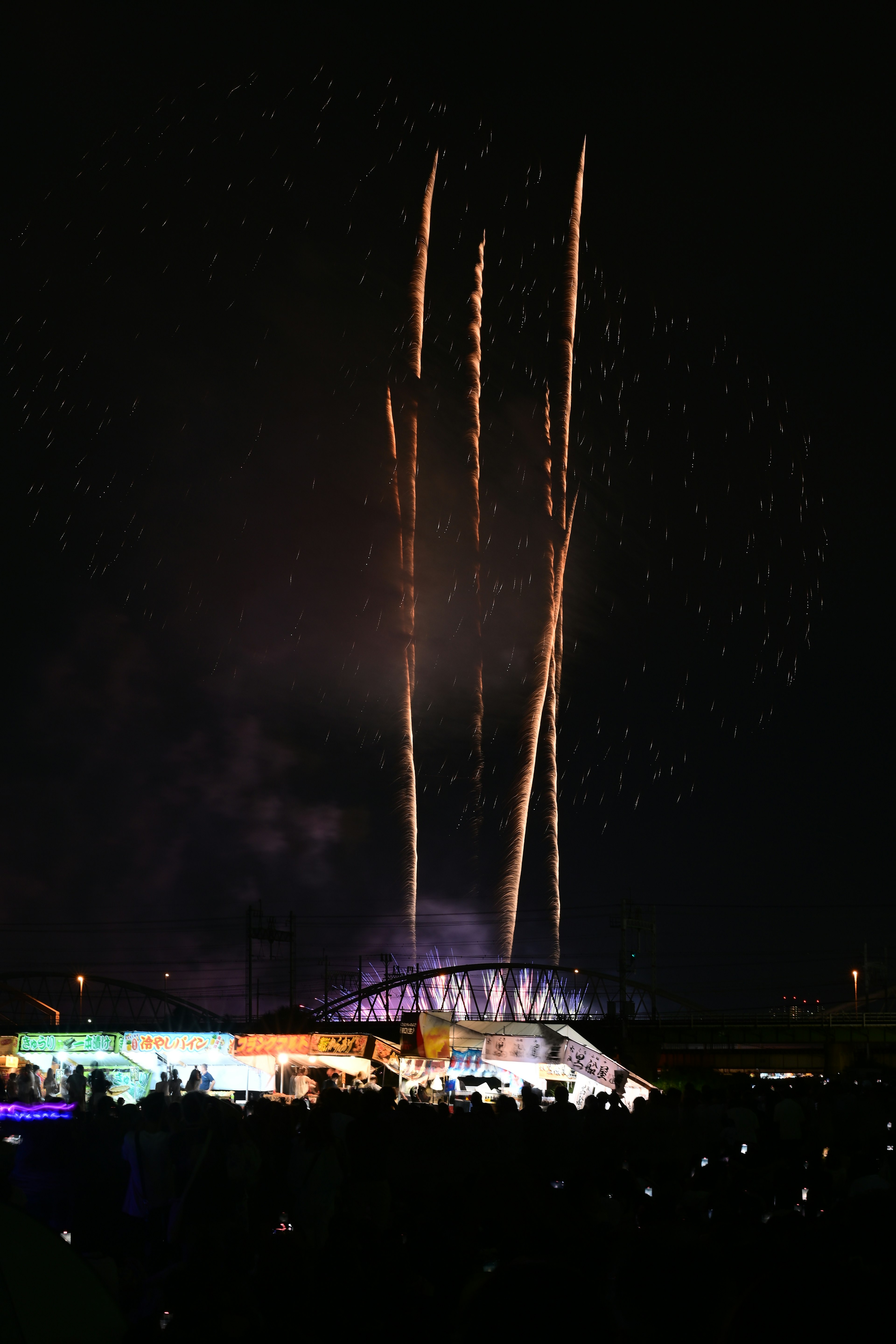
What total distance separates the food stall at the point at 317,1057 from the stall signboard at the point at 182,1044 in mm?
546

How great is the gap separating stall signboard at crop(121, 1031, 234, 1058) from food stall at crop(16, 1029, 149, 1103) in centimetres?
32

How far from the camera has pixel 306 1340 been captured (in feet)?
16.5

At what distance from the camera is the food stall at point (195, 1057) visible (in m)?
31.1

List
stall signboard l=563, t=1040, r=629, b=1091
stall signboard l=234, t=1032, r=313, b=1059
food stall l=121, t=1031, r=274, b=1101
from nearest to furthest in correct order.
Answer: stall signboard l=563, t=1040, r=629, b=1091 → stall signboard l=234, t=1032, r=313, b=1059 → food stall l=121, t=1031, r=274, b=1101

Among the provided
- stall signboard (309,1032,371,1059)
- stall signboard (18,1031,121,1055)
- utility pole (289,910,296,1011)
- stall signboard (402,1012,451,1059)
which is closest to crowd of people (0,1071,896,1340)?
stall signboard (309,1032,371,1059)

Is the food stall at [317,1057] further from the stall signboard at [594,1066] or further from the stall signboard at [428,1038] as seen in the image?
the stall signboard at [594,1066]

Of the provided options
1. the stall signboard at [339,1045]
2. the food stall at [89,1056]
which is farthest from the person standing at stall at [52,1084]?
the stall signboard at [339,1045]

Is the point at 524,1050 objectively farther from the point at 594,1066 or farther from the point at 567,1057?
the point at 594,1066

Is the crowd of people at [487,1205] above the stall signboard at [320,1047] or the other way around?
above

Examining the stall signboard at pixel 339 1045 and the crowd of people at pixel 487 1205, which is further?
the stall signboard at pixel 339 1045

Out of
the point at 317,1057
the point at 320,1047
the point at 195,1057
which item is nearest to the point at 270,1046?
the point at 317,1057

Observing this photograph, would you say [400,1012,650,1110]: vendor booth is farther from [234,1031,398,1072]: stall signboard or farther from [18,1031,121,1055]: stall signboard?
[18,1031,121,1055]: stall signboard

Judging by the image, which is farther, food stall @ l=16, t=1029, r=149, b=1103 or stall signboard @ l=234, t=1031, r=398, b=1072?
food stall @ l=16, t=1029, r=149, b=1103

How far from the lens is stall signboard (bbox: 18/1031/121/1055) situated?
104ft
